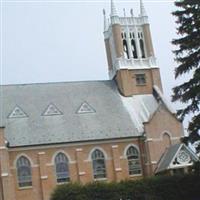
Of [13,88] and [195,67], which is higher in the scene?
[13,88]

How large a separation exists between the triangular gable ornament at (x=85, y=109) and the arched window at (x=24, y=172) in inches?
339

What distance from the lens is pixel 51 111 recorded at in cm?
5759

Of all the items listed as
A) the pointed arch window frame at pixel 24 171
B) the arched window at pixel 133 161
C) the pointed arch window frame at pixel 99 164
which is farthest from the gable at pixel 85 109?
the pointed arch window frame at pixel 24 171

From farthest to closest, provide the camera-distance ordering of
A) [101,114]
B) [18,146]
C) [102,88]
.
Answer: [102,88]
[101,114]
[18,146]

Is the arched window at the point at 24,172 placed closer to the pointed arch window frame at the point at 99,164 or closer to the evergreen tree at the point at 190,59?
the pointed arch window frame at the point at 99,164

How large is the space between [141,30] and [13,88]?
57.0 feet

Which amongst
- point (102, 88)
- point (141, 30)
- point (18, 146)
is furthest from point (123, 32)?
point (18, 146)

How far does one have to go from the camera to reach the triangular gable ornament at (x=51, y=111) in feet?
188

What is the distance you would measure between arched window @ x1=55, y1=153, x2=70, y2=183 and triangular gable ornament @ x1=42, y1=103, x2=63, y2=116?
5.00m

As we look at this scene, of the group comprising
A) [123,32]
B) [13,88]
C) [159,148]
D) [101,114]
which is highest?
[123,32]

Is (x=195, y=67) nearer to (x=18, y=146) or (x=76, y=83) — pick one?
(x=18, y=146)

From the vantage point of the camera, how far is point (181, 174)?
1961 inches

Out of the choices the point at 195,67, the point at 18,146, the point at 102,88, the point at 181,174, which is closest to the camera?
the point at 195,67

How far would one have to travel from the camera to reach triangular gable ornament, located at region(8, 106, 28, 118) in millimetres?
56219
